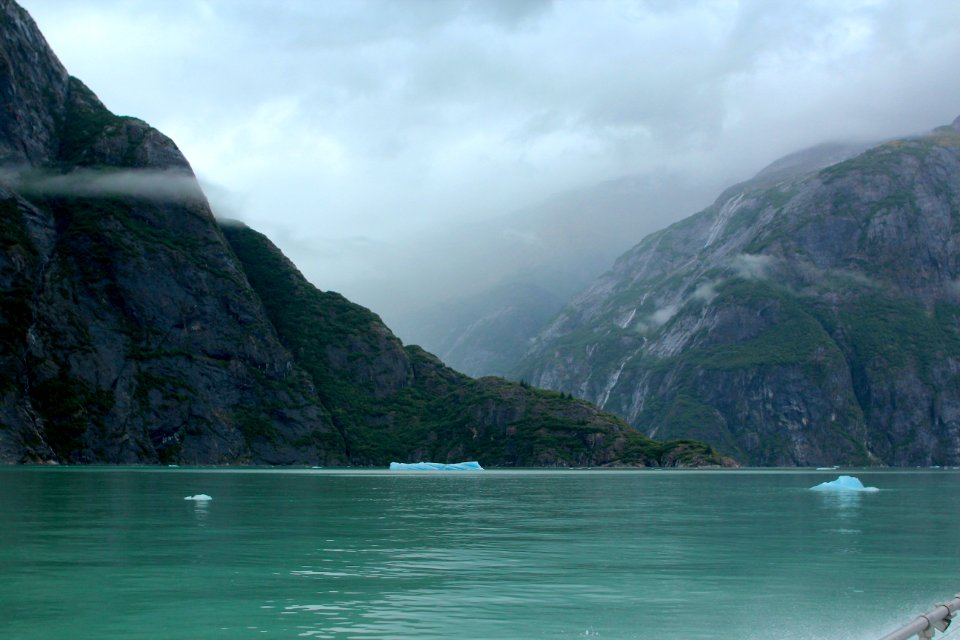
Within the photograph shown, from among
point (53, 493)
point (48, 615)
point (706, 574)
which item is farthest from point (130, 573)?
point (53, 493)

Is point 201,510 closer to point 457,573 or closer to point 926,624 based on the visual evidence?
point 457,573

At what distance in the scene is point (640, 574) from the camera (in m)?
48.5

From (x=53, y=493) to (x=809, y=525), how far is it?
86760 mm

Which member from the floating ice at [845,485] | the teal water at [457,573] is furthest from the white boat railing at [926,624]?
the floating ice at [845,485]

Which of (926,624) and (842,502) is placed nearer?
(926,624)

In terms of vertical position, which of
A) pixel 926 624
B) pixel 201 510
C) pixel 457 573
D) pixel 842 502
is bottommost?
pixel 842 502

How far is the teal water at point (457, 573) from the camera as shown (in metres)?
34.5

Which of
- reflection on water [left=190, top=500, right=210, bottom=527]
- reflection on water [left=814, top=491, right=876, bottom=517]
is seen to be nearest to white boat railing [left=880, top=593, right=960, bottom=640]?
reflection on water [left=190, top=500, right=210, bottom=527]

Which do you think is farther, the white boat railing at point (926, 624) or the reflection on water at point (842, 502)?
the reflection on water at point (842, 502)

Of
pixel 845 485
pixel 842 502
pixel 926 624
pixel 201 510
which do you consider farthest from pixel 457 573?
pixel 845 485

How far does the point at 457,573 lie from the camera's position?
4781 cm

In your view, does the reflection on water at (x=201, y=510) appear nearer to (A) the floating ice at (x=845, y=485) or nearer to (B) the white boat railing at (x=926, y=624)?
(B) the white boat railing at (x=926, y=624)

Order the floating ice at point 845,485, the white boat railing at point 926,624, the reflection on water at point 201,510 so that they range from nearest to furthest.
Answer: the white boat railing at point 926,624, the reflection on water at point 201,510, the floating ice at point 845,485

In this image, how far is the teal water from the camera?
34531mm
